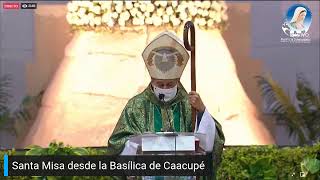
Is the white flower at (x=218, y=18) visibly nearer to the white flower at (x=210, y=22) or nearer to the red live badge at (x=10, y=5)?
the white flower at (x=210, y=22)

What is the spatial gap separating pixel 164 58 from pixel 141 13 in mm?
3032

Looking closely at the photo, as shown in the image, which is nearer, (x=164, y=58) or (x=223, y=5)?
(x=164, y=58)

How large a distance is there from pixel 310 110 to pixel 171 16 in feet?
4.99

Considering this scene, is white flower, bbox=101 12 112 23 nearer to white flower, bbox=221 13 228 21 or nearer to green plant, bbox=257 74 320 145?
white flower, bbox=221 13 228 21

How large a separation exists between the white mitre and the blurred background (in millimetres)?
2983

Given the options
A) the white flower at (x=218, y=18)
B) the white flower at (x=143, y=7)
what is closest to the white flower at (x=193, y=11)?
the white flower at (x=218, y=18)

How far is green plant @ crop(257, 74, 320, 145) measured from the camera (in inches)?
341

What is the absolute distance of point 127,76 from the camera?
333 inches

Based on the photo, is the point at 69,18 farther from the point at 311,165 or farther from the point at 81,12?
the point at 311,165

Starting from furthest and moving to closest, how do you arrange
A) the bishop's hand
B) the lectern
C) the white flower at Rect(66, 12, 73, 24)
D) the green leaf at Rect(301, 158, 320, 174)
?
the white flower at Rect(66, 12, 73, 24) < the green leaf at Rect(301, 158, 320, 174) < the bishop's hand < the lectern

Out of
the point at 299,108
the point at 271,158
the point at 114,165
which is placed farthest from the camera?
the point at 299,108

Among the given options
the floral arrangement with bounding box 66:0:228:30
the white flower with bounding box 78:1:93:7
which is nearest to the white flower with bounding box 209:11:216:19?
the floral arrangement with bounding box 66:0:228:30

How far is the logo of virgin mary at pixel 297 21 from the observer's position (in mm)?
8586

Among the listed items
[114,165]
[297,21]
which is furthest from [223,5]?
[114,165]
